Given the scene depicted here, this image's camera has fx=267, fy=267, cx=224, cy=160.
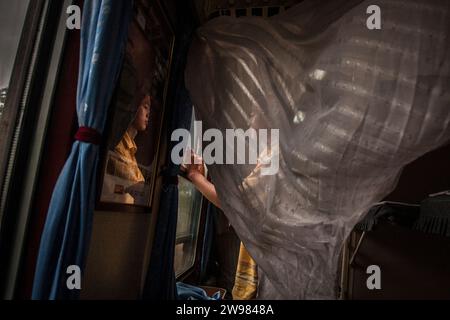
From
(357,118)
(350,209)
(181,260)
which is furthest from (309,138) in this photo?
(181,260)

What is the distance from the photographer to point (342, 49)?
85 cm

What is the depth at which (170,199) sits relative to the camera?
1739 mm

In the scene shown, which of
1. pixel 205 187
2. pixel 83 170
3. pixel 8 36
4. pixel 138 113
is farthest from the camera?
pixel 205 187

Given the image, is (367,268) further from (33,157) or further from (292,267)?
(33,157)

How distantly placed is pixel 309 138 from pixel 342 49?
298 millimetres

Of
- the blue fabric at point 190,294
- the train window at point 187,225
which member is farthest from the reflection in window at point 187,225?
the blue fabric at point 190,294

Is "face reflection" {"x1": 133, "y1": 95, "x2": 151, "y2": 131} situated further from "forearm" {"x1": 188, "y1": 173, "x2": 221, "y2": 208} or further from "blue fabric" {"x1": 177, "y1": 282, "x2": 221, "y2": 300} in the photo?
"blue fabric" {"x1": 177, "y1": 282, "x2": 221, "y2": 300}

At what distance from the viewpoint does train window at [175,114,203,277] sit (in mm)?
2771

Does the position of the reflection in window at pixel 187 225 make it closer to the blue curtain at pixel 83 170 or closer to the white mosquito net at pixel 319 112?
the white mosquito net at pixel 319 112

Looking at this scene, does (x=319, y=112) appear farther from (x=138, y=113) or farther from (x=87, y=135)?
(x=138, y=113)

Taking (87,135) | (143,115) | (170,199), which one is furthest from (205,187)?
(87,135)

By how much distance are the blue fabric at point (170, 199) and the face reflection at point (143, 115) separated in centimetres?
32

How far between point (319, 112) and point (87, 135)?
0.78 m

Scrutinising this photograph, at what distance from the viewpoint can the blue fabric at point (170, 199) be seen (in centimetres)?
167
